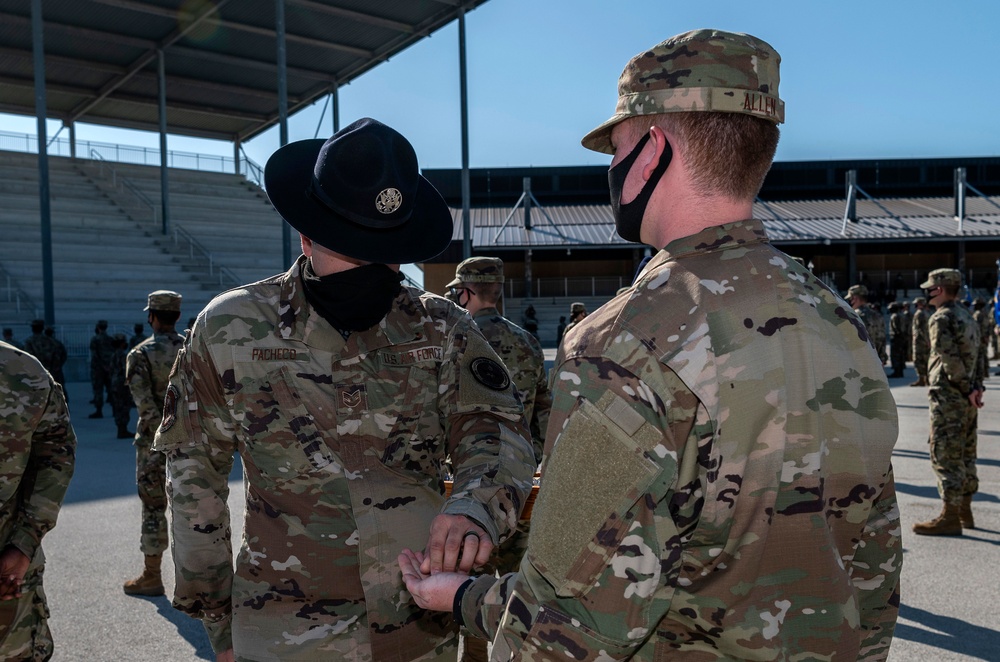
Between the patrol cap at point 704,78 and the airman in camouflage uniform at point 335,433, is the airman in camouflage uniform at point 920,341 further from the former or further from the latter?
the patrol cap at point 704,78

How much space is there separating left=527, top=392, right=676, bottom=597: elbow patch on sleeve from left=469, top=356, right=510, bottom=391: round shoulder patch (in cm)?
91

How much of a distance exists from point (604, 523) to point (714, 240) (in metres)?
0.54

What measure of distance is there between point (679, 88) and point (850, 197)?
129 feet

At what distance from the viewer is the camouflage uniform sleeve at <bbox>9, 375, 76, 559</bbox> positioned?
2.80 meters

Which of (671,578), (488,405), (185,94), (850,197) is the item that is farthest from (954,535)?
(850,197)

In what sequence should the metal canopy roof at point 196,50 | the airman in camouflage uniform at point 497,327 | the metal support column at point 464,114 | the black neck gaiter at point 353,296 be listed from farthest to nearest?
1. the metal support column at point 464,114
2. the metal canopy roof at point 196,50
3. the airman in camouflage uniform at point 497,327
4. the black neck gaiter at point 353,296

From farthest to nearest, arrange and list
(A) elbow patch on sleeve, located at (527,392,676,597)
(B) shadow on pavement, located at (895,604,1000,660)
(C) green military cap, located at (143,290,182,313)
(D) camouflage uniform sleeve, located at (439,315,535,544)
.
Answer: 1. (C) green military cap, located at (143,290,182,313)
2. (B) shadow on pavement, located at (895,604,1000,660)
3. (D) camouflage uniform sleeve, located at (439,315,535,544)
4. (A) elbow patch on sleeve, located at (527,392,676,597)

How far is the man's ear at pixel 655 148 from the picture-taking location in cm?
141

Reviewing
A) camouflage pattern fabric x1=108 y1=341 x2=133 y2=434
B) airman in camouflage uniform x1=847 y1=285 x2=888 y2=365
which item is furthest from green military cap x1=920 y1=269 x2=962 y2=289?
camouflage pattern fabric x1=108 y1=341 x2=133 y2=434

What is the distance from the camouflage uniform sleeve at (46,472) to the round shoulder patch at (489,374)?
1.70 meters

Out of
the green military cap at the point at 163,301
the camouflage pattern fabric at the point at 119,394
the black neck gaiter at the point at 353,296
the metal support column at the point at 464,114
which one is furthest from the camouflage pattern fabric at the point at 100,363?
the black neck gaiter at the point at 353,296

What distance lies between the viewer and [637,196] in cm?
148

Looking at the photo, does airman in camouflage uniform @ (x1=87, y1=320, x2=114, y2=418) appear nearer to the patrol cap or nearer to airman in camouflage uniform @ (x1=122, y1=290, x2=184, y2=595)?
airman in camouflage uniform @ (x1=122, y1=290, x2=184, y2=595)

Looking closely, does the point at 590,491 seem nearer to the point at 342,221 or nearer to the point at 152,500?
the point at 342,221
